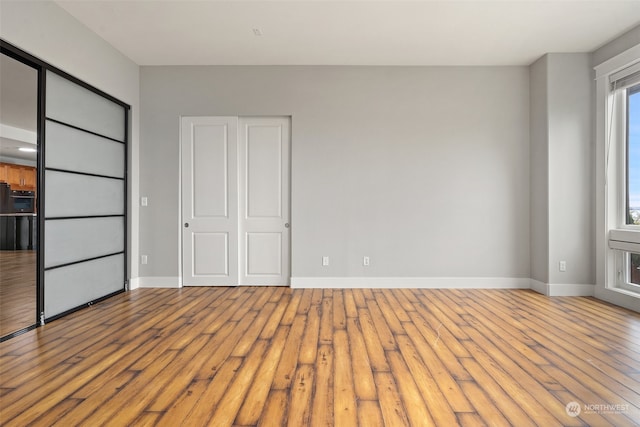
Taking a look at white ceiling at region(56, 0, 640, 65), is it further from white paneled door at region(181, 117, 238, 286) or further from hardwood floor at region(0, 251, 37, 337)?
hardwood floor at region(0, 251, 37, 337)

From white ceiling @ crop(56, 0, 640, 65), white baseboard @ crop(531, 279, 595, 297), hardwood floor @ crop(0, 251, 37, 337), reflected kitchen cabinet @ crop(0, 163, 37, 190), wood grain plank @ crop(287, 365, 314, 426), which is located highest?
white ceiling @ crop(56, 0, 640, 65)

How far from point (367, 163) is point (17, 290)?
156 inches

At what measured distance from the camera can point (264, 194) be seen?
15.7 ft

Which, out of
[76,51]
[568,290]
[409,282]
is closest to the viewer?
[76,51]

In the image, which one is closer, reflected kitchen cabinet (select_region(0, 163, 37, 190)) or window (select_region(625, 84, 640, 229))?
reflected kitchen cabinet (select_region(0, 163, 37, 190))

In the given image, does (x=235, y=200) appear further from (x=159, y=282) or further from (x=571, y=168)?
(x=571, y=168)

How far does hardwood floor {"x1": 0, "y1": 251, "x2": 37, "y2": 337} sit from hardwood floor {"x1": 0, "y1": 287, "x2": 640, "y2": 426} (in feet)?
0.55

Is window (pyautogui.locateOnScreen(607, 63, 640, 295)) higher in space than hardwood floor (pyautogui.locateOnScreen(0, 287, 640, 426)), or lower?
higher

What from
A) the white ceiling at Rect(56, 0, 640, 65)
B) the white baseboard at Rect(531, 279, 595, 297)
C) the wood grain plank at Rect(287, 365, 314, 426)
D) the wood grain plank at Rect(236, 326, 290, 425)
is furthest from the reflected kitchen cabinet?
the white baseboard at Rect(531, 279, 595, 297)

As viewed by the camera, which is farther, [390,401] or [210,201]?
[210,201]

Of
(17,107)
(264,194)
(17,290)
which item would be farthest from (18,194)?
(264,194)

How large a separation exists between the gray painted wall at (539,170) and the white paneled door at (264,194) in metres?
3.37

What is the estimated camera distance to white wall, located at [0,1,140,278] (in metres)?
2.82

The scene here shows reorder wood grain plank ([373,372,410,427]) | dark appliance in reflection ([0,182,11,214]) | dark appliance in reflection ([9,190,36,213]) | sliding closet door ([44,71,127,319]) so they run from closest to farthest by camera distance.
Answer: wood grain plank ([373,372,410,427]), dark appliance in reflection ([0,182,11,214]), dark appliance in reflection ([9,190,36,213]), sliding closet door ([44,71,127,319])
